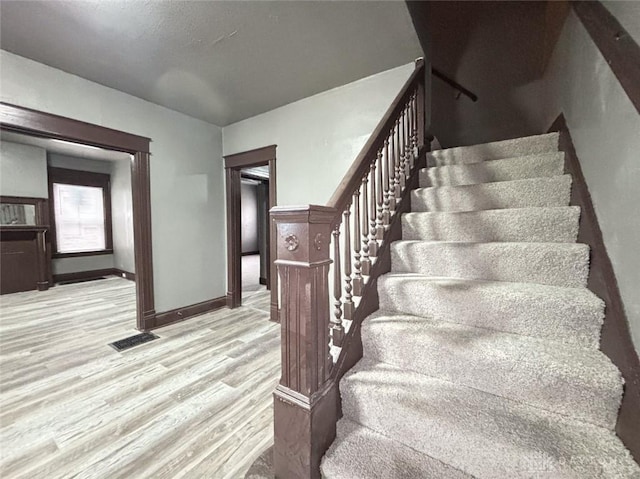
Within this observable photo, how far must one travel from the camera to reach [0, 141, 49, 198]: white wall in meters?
4.51

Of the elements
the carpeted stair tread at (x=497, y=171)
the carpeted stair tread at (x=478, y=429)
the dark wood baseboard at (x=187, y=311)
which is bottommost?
the dark wood baseboard at (x=187, y=311)

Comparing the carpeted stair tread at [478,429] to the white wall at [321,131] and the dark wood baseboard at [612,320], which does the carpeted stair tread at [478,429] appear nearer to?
the dark wood baseboard at [612,320]

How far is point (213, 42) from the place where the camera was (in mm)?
1967

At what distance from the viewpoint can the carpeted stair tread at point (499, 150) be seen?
183cm

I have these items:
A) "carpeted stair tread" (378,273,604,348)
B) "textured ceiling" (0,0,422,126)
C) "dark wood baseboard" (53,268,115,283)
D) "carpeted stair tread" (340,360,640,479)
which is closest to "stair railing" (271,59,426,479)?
"carpeted stair tread" (340,360,640,479)

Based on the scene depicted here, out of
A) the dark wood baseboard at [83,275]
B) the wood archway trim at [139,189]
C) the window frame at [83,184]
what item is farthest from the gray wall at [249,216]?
the wood archway trim at [139,189]

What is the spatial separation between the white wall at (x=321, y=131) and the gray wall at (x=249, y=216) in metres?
5.84

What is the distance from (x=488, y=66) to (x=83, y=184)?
7.52 meters

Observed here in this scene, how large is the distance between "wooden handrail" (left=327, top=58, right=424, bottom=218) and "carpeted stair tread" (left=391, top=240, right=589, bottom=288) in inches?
22.5

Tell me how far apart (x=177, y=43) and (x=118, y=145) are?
4.23ft

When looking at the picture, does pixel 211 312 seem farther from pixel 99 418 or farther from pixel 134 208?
pixel 99 418

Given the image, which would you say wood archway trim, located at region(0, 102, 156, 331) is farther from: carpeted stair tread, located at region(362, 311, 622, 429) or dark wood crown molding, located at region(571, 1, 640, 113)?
dark wood crown molding, located at region(571, 1, 640, 113)

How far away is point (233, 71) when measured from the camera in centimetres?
234

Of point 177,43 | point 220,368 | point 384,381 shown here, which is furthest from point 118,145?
point 384,381
